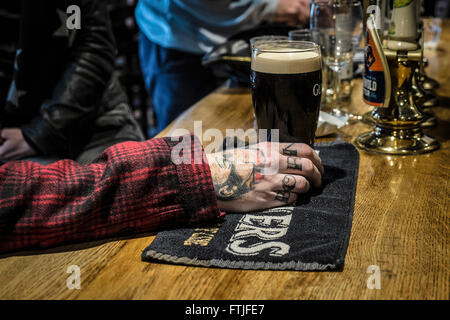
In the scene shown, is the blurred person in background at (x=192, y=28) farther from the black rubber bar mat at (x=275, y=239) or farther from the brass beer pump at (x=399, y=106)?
the black rubber bar mat at (x=275, y=239)

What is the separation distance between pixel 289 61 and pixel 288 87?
0.05m

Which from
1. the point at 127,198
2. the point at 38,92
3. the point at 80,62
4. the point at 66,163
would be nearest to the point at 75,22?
the point at 80,62

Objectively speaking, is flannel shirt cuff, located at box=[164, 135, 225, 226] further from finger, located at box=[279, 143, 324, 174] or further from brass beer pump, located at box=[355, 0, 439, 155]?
brass beer pump, located at box=[355, 0, 439, 155]

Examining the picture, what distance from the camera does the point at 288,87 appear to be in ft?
2.65

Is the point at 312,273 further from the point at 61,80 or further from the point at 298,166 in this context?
the point at 61,80

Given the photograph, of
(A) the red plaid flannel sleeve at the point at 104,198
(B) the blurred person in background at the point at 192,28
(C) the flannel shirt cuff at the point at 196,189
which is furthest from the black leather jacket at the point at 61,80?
(C) the flannel shirt cuff at the point at 196,189

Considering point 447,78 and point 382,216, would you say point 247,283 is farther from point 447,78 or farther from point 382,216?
point 447,78

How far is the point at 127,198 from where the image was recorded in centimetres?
69

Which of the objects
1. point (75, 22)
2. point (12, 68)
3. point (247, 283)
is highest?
point (75, 22)

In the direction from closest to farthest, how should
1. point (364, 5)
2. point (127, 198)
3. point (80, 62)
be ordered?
1. point (127, 198)
2. point (364, 5)
3. point (80, 62)

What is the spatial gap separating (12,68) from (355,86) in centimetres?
122

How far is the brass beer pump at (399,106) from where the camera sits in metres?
0.92

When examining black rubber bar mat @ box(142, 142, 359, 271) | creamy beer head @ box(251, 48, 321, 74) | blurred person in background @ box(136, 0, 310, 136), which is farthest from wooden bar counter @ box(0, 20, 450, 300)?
blurred person in background @ box(136, 0, 310, 136)

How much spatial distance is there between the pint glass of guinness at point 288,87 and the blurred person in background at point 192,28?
3.49 ft
